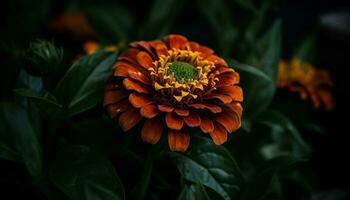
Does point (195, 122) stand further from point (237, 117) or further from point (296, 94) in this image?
point (296, 94)

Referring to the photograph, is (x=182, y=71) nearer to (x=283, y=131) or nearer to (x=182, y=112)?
(x=182, y=112)

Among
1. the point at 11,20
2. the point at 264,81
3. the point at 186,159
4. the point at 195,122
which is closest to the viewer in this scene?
the point at 195,122

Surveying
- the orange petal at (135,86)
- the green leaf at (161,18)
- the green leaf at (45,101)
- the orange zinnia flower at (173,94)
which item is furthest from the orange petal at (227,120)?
the green leaf at (161,18)

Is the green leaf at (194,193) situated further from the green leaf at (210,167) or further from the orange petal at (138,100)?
the orange petal at (138,100)

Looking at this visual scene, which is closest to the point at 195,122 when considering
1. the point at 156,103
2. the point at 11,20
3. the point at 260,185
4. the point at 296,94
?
the point at 156,103

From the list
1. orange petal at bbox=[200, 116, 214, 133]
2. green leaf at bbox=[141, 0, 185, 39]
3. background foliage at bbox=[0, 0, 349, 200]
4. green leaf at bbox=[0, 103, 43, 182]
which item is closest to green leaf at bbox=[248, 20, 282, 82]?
background foliage at bbox=[0, 0, 349, 200]

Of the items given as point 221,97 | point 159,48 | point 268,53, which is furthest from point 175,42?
point 268,53
